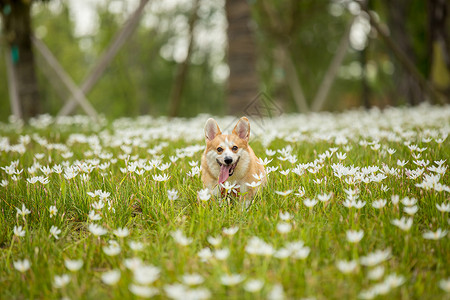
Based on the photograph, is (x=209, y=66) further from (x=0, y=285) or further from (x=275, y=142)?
(x=0, y=285)

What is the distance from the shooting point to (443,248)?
6.98 feet

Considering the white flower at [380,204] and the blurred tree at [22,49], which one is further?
the blurred tree at [22,49]

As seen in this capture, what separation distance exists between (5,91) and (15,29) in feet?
55.5

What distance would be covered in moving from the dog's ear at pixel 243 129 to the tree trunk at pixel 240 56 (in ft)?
20.4

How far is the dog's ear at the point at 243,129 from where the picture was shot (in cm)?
334

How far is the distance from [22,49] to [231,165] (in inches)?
343

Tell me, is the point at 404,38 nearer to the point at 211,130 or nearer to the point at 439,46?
the point at 439,46

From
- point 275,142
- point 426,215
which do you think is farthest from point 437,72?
point 426,215

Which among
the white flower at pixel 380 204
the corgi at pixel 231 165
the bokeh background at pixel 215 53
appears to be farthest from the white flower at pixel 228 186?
the bokeh background at pixel 215 53

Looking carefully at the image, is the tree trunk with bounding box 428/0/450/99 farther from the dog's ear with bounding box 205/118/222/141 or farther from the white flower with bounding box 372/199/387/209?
the white flower with bounding box 372/199/387/209

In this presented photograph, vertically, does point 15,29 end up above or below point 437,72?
above

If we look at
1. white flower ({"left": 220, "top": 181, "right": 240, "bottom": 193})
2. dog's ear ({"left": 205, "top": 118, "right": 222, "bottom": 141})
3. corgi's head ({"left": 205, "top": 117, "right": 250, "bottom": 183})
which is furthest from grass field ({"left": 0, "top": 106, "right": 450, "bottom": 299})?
dog's ear ({"left": 205, "top": 118, "right": 222, "bottom": 141})

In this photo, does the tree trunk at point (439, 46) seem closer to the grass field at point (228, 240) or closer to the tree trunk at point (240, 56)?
the tree trunk at point (240, 56)

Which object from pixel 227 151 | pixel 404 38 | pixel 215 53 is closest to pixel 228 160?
pixel 227 151
